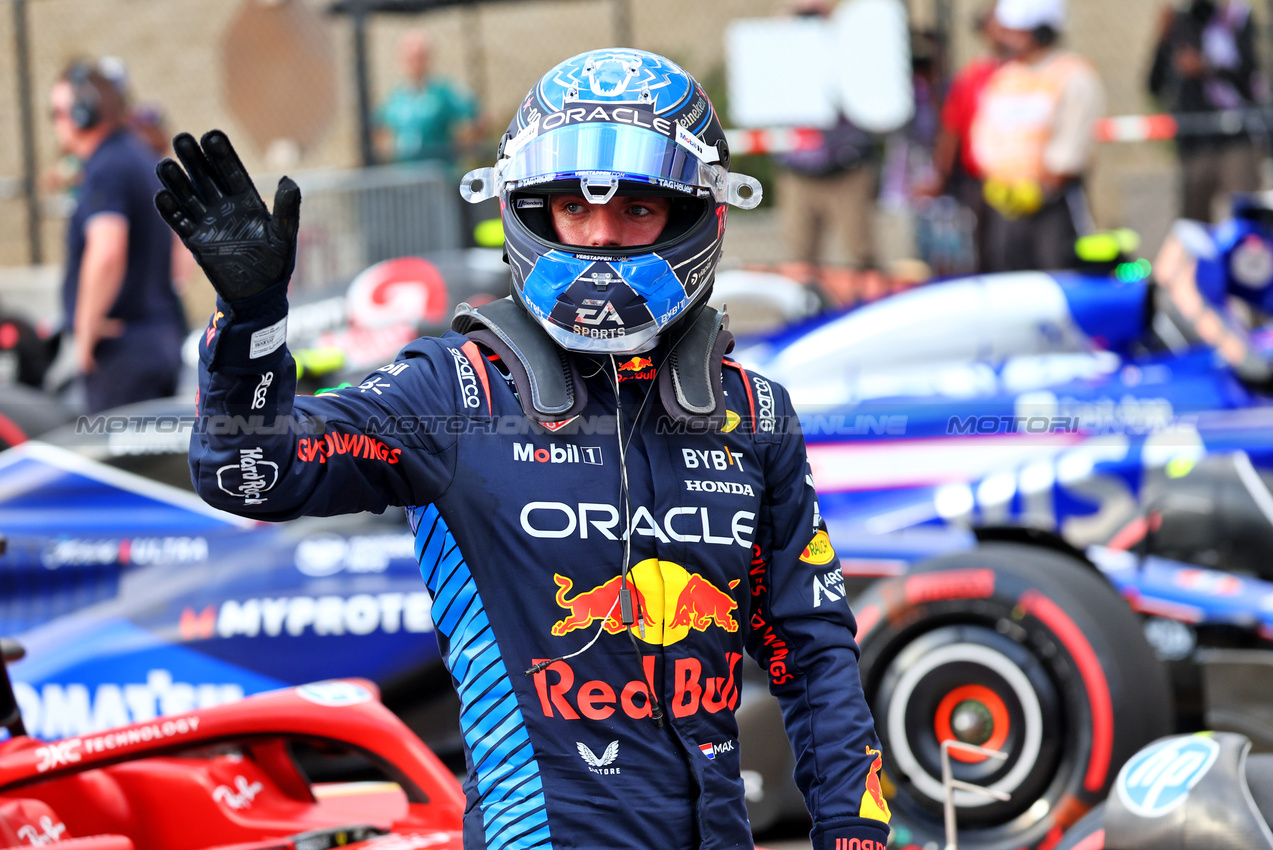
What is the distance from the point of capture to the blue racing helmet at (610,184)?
206 centimetres

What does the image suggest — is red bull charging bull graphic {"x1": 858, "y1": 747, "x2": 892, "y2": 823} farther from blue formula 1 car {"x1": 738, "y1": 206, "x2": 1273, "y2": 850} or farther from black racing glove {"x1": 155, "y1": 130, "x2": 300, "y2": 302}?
blue formula 1 car {"x1": 738, "y1": 206, "x2": 1273, "y2": 850}

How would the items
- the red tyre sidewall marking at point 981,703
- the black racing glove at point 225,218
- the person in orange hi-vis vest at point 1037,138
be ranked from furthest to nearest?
the person in orange hi-vis vest at point 1037,138 < the red tyre sidewall marking at point 981,703 < the black racing glove at point 225,218

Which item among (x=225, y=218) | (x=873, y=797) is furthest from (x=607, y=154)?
(x=873, y=797)

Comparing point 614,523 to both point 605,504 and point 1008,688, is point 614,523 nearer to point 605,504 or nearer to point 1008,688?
point 605,504

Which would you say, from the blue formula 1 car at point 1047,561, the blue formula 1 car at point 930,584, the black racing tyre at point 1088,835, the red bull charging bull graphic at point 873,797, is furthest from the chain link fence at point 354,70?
the red bull charging bull graphic at point 873,797

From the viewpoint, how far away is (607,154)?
2053 mm

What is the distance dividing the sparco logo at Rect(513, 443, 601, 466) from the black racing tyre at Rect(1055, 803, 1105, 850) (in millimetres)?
1294

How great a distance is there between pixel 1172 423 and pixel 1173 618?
654mm

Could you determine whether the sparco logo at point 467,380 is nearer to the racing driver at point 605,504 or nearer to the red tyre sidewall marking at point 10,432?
the racing driver at point 605,504

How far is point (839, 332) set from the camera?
548 cm

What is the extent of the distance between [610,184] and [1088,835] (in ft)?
5.08

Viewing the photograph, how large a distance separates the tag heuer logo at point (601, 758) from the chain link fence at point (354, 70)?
324 inches

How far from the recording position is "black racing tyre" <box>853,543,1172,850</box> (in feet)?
12.1

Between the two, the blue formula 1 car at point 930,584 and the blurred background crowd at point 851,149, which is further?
the blurred background crowd at point 851,149
